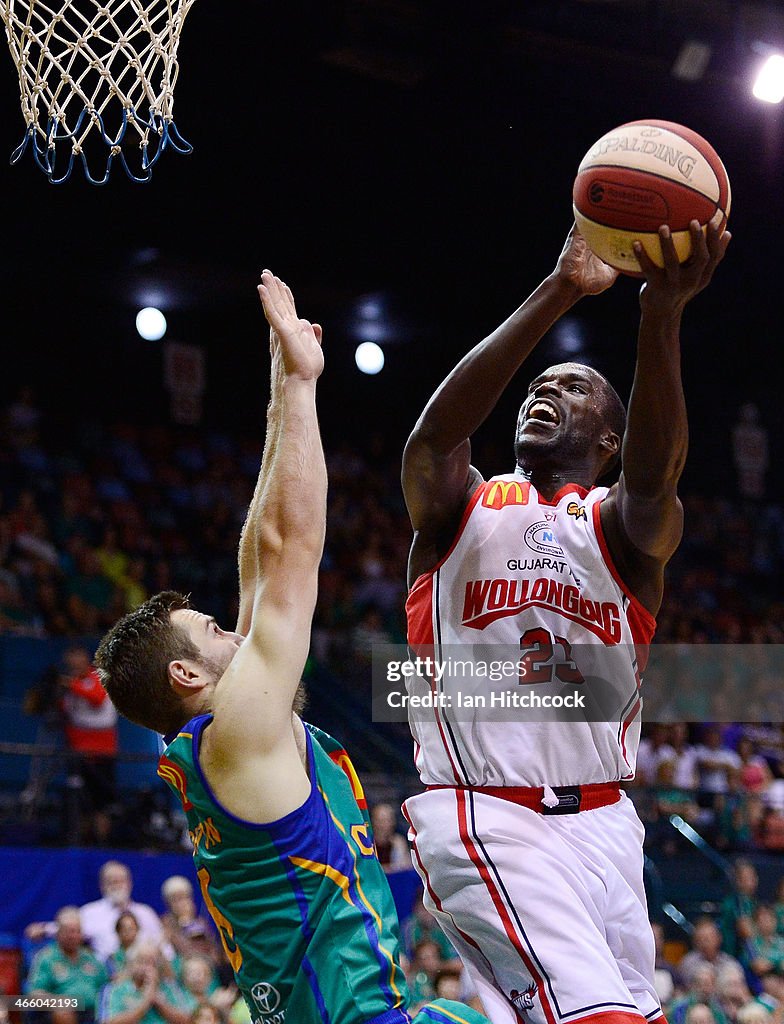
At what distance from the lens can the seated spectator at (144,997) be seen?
6812mm

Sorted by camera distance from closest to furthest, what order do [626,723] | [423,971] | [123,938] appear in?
1. [626,723]
2. [123,938]
3. [423,971]

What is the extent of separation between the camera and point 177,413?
49.2 ft

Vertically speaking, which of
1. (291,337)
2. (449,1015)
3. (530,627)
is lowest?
(449,1015)

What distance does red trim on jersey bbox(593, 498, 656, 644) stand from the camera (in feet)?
11.1

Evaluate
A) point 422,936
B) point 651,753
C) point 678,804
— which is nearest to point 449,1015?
point 422,936

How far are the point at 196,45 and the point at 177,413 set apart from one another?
6.43m

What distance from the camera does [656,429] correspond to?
3.16 metres

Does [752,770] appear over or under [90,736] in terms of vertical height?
over

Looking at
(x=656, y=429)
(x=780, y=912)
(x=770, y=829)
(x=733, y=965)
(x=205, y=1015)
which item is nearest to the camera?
(x=656, y=429)

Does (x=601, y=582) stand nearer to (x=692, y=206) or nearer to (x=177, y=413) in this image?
(x=692, y=206)

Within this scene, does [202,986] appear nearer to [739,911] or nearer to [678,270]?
[739,911]

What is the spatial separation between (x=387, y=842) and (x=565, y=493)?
18.1 ft

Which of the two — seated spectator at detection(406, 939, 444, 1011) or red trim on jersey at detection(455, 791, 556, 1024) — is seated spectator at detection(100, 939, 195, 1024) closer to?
seated spectator at detection(406, 939, 444, 1011)

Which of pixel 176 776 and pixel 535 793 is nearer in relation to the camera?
pixel 176 776
